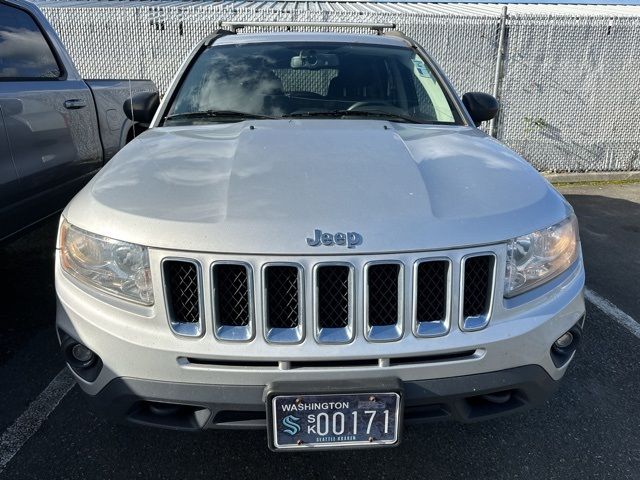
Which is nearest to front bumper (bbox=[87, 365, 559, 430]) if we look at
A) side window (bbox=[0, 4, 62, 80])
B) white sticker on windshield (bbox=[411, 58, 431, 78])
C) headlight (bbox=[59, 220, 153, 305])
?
headlight (bbox=[59, 220, 153, 305])

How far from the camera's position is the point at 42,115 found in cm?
340

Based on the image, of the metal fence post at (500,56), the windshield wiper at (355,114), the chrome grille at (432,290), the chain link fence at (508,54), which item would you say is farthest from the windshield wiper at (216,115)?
the metal fence post at (500,56)

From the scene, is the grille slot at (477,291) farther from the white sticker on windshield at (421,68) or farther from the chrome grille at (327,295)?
the white sticker on windshield at (421,68)

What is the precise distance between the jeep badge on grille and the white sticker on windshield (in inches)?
79.9

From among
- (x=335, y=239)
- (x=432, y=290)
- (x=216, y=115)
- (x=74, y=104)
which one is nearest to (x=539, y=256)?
(x=432, y=290)

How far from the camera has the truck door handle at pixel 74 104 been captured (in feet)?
12.3

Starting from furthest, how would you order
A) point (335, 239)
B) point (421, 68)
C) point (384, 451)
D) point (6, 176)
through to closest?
1. point (421, 68)
2. point (6, 176)
3. point (384, 451)
4. point (335, 239)

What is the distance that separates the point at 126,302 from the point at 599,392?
7.77 feet

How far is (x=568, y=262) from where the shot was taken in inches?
78.1

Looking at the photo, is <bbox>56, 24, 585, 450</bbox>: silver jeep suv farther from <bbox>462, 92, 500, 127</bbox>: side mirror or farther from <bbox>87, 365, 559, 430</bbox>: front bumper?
<bbox>462, 92, 500, 127</bbox>: side mirror

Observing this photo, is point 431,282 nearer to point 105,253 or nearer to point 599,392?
point 105,253

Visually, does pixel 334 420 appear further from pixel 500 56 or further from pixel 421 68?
pixel 500 56

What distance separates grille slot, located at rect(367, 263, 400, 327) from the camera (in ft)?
5.58

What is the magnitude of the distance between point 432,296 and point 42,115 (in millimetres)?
2877
